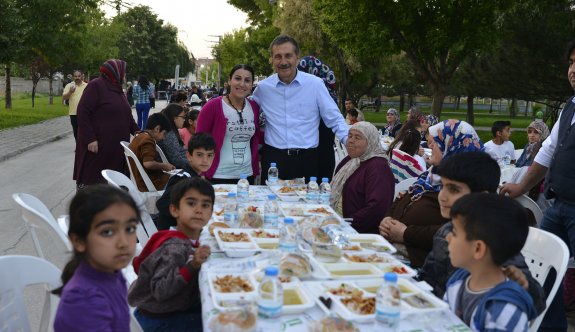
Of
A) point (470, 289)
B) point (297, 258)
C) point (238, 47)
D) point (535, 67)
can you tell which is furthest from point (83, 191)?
point (238, 47)

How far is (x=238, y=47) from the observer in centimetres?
4981

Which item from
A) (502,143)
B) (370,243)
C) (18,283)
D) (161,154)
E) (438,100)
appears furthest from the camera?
(438,100)

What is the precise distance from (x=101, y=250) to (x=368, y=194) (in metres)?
2.69

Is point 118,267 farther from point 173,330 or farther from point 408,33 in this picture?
point 408,33

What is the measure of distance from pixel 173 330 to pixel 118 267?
901mm

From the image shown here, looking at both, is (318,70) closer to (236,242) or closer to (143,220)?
(143,220)

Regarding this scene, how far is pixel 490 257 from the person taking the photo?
2.26 meters

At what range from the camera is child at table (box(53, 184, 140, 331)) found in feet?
6.59

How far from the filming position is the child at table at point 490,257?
2098 millimetres

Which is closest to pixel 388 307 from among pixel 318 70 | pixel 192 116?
pixel 318 70

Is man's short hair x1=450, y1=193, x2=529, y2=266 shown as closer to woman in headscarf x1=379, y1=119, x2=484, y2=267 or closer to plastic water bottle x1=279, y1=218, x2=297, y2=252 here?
plastic water bottle x1=279, y1=218, x2=297, y2=252

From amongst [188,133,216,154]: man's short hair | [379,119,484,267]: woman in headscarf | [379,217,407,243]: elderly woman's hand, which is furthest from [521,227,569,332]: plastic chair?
[188,133,216,154]: man's short hair

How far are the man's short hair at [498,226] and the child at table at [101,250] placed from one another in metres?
1.51

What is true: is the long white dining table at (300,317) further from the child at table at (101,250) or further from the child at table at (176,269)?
the child at table at (101,250)
